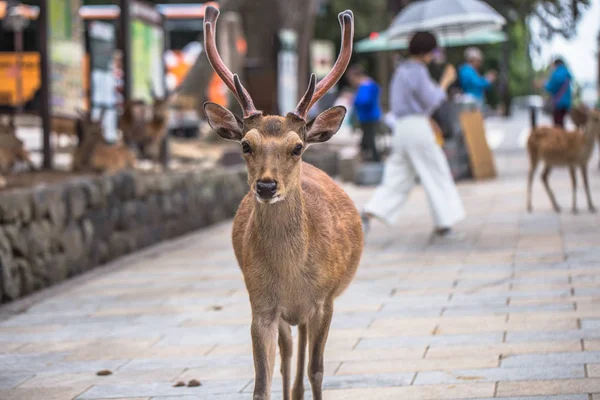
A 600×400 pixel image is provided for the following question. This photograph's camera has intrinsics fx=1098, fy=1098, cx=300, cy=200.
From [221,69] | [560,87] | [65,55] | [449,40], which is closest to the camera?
[221,69]

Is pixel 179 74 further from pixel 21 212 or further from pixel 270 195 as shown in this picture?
pixel 270 195

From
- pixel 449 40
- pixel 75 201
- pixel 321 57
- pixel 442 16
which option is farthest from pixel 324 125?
pixel 321 57

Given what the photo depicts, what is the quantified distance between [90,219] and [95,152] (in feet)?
7.51

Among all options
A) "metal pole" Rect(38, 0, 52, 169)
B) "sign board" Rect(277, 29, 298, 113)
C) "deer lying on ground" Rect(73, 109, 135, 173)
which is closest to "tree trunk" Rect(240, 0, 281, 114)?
"sign board" Rect(277, 29, 298, 113)

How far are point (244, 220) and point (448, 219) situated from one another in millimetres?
5331

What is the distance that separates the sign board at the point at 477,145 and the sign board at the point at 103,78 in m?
5.75

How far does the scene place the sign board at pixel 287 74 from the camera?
2116 cm

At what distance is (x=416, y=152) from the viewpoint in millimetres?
10258

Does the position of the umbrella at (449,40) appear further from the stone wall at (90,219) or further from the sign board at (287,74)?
the stone wall at (90,219)

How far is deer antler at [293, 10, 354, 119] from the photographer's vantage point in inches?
188

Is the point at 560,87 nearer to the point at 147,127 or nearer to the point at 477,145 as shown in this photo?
the point at 477,145

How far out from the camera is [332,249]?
16.3ft

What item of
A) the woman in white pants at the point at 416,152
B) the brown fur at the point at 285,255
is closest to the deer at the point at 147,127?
the woman in white pants at the point at 416,152

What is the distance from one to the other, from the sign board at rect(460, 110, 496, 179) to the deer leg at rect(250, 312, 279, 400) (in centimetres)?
1269
